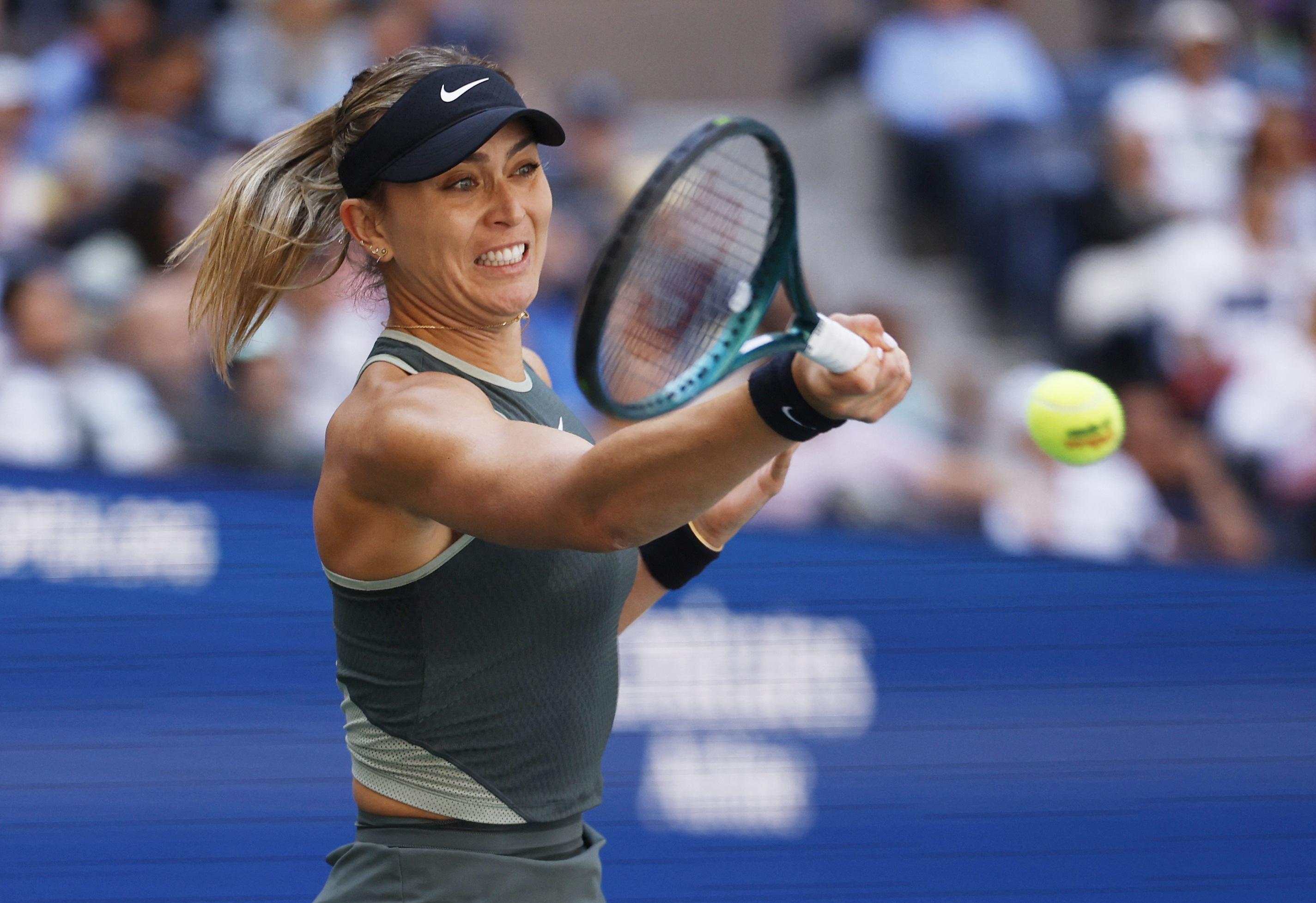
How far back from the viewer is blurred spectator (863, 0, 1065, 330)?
5.82 meters

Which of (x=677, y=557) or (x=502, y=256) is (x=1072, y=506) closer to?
(x=677, y=557)

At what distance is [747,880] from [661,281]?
2.04 metres

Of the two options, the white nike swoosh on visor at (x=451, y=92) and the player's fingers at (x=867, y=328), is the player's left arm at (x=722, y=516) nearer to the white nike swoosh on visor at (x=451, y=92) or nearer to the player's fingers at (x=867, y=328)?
the white nike swoosh on visor at (x=451, y=92)

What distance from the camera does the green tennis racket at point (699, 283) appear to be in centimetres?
166

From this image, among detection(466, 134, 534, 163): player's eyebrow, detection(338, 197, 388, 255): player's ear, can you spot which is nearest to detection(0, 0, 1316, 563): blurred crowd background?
detection(338, 197, 388, 255): player's ear

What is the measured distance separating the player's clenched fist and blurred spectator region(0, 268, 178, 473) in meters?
2.45

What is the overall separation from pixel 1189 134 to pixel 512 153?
178 inches

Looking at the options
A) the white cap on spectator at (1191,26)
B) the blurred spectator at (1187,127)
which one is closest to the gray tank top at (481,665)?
the blurred spectator at (1187,127)

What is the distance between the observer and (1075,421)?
2.52 metres

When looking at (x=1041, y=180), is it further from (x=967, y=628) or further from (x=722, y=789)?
(x=722, y=789)

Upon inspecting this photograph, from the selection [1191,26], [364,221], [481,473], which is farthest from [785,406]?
[1191,26]

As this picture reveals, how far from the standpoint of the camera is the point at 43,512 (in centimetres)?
360

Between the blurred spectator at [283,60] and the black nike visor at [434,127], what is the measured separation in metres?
3.73

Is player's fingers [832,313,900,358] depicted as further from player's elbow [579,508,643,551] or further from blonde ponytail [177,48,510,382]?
blonde ponytail [177,48,510,382]
